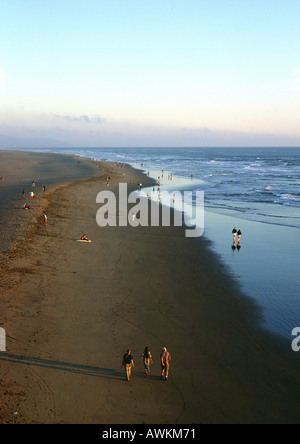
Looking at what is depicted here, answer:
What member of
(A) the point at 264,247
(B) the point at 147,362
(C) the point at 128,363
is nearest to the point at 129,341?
(B) the point at 147,362

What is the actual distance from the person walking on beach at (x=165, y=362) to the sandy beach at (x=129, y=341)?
325 mm

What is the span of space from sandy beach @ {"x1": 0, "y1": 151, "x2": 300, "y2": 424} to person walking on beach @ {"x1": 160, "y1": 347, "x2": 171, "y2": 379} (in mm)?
325

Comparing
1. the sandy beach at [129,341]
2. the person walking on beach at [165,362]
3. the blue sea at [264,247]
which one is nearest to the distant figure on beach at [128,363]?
the sandy beach at [129,341]

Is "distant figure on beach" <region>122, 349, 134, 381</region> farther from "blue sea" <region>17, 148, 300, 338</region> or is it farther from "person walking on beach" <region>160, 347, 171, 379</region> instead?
"blue sea" <region>17, 148, 300, 338</region>

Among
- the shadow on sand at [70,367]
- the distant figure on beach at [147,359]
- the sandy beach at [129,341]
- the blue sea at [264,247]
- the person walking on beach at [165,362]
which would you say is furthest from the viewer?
the blue sea at [264,247]

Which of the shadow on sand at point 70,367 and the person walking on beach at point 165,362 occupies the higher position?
the person walking on beach at point 165,362

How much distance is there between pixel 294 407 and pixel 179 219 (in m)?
27.5

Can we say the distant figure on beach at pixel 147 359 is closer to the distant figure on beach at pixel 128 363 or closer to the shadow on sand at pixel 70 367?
the shadow on sand at pixel 70 367

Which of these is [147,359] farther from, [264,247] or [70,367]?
[264,247]

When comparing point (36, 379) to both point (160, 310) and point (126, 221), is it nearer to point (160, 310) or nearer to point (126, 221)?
point (160, 310)

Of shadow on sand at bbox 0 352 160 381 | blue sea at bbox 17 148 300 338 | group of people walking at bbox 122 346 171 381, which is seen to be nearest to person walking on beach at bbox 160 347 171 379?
group of people walking at bbox 122 346 171 381

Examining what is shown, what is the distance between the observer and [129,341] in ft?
44.5

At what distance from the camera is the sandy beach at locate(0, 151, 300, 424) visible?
10047mm

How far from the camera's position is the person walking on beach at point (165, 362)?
36.2 ft
